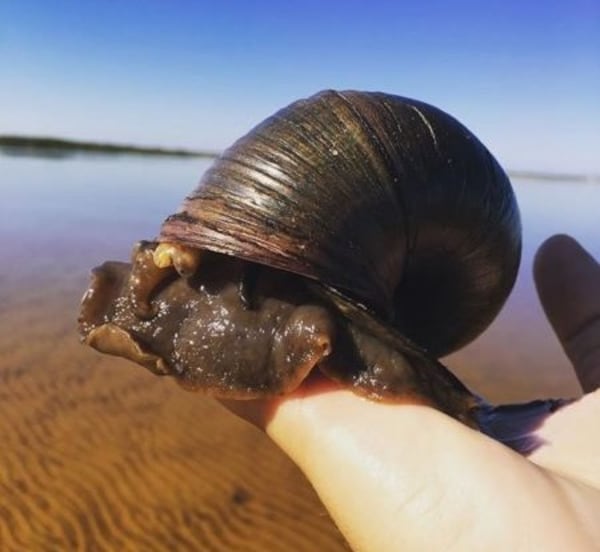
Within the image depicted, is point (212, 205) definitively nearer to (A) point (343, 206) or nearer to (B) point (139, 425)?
(A) point (343, 206)

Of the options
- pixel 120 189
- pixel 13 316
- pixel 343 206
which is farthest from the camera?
pixel 120 189

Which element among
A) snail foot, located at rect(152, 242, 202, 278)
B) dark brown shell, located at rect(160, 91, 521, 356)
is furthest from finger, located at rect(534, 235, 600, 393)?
snail foot, located at rect(152, 242, 202, 278)

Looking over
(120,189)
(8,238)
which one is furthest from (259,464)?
(120,189)

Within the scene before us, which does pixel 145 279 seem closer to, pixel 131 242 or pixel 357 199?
pixel 357 199

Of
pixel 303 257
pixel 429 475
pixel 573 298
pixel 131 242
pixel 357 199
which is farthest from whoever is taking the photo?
pixel 131 242

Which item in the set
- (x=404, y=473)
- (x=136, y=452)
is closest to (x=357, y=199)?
(x=404, y=473)

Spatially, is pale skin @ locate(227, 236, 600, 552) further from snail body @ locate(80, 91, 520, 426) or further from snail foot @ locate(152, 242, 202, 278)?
snail foot @ locate(152, 242, 202, 278)
